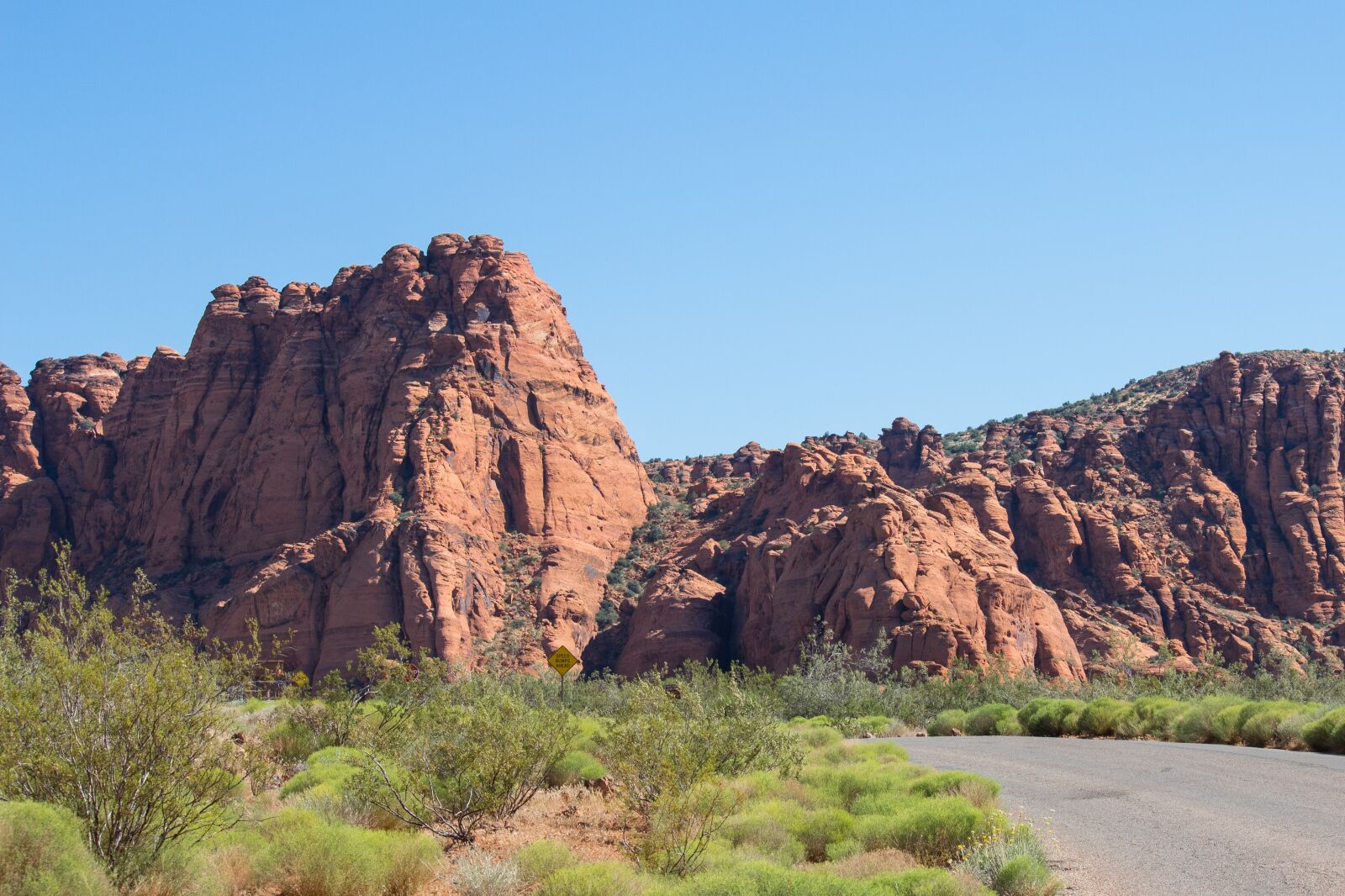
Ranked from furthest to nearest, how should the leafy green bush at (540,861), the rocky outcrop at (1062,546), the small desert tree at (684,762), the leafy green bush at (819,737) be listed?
the rocky outcrop at (1062,546) → the leafy green bush at (819,737) → the small desert tree at (684,762) → the leafy green bush at (540,861)

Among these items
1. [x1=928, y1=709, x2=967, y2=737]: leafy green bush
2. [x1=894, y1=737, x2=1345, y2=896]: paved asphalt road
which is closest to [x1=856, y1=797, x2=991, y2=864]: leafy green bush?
[x1=894, y1=737, x2=1345, y2=896]: paved asphalt road

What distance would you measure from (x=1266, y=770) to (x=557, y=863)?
12.0 meters

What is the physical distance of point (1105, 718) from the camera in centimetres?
3012

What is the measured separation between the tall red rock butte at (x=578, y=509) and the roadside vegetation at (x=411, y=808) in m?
39.0

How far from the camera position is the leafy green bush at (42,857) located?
973cm

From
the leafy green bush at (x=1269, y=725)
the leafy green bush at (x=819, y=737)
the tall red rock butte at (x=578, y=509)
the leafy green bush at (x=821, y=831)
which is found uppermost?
the tall red rock butte at (x=578, y=509)

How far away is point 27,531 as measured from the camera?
86.9 m

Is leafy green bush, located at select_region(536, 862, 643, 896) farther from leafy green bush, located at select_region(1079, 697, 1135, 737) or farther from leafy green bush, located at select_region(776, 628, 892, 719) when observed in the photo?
leafy green bush, located at select_region(776, 628, 892, 719)

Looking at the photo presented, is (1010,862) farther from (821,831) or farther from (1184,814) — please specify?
(1184,814)

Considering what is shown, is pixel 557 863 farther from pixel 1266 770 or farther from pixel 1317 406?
pixel 1317 406

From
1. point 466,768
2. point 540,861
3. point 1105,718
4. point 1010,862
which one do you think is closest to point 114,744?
point 540,861

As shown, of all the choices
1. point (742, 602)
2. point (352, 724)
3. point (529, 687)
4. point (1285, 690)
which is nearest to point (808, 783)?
point (352, 724)

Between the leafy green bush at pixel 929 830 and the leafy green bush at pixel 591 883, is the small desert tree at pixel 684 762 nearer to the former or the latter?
the leafy green bush at pixel 591 883

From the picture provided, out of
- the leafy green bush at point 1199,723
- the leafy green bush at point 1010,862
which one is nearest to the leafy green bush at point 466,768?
the leafy green bush at point 1010,862
